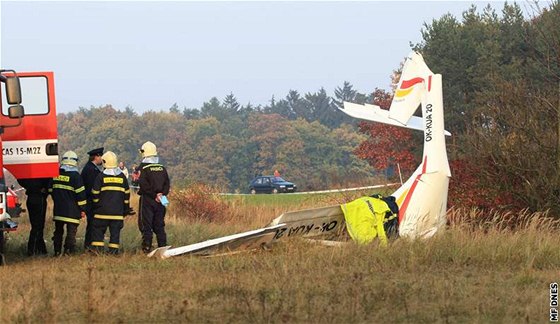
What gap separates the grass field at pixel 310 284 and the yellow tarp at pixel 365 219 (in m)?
0.91

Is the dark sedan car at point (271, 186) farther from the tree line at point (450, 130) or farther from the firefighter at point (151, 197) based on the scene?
the firefighter at point (151, 197)

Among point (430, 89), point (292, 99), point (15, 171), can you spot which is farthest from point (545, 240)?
point (292, 99)

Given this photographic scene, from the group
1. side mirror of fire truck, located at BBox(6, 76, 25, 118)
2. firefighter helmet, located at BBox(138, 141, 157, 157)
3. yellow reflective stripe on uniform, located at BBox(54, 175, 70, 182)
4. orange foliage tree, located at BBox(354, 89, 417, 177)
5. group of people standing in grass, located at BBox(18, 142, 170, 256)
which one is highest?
side mirror of fire truck, located at BBox(6, 76, 25, 118)

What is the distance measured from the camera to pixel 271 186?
72000 mm

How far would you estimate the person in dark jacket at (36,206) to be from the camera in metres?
17.2

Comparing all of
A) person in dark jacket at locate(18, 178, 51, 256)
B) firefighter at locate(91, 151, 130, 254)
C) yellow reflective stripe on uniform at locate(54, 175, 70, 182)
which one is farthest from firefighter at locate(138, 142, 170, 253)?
person in dark jacket at locate(18, 178, 51, 256)

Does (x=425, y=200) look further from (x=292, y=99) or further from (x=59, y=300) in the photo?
(x=292, y=99)

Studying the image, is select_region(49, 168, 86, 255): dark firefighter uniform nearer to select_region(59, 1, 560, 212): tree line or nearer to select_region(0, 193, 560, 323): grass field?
select_region(0, 193, 560, 323): grass field

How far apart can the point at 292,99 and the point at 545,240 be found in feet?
490

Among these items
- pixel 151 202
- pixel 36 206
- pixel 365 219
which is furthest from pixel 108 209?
pixel 365 219

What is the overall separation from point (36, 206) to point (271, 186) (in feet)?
180

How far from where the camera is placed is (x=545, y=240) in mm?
14859

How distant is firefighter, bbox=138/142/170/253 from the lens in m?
16.7

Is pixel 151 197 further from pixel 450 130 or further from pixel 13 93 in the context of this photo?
pixel 450 130
